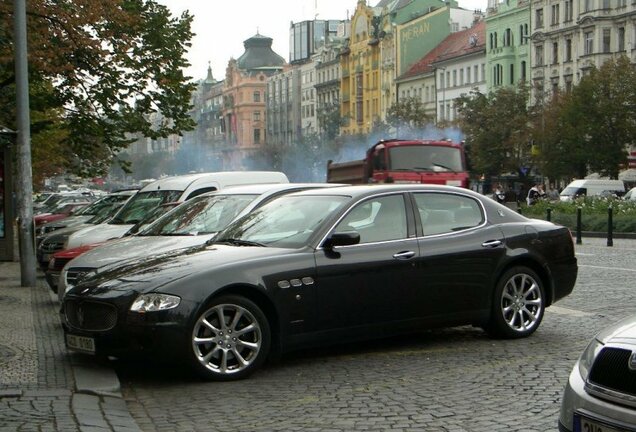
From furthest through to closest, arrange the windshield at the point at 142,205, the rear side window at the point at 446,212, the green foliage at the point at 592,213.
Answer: the green foliage at the point at 592,213, the windshield at the point at 142,205, the rear side window at the point at 446,212

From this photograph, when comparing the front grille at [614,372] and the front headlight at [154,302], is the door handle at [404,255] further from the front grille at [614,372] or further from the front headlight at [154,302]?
the front grille at [614,372]

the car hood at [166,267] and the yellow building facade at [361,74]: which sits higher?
the yellow building facade at [361,74]

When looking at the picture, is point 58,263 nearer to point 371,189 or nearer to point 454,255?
point 371,189

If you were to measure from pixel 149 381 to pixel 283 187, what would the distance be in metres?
4.74

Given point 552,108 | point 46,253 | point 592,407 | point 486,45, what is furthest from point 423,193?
point 486,45

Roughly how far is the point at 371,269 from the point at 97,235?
7.77 meters

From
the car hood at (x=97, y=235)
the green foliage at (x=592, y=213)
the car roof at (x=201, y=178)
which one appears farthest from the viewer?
the green foliage at (x=592, y=213)

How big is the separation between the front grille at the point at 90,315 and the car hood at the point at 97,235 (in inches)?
275

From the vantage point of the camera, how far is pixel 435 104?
361ft

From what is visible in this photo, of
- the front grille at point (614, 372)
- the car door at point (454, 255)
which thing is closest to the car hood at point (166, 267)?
the car door at point (454, 255)

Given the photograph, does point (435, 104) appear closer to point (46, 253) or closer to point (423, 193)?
point (46, 253)

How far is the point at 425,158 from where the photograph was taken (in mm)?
32750

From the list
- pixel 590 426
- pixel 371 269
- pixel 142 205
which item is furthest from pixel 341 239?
pixel 142 205

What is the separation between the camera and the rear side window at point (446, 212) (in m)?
10.1
